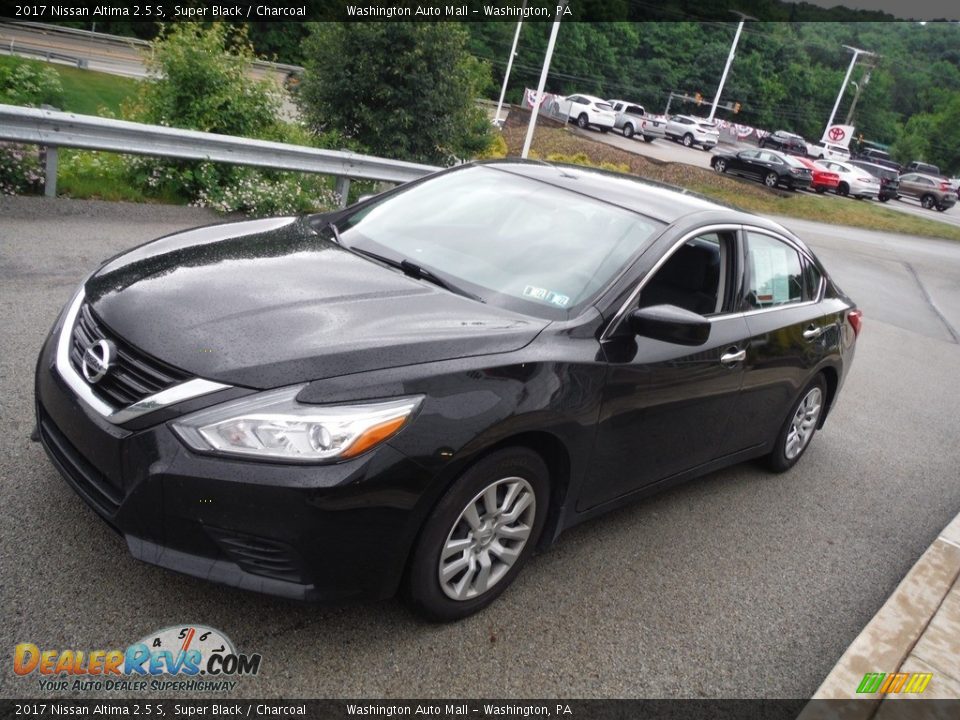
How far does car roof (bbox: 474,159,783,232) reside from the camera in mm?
4137

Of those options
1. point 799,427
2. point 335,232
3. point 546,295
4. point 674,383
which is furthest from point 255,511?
point 799,427

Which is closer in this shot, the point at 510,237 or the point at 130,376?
the point at 130,376

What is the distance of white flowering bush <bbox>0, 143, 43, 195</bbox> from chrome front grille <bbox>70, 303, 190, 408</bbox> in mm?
6175

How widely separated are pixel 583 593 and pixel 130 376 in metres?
2.08

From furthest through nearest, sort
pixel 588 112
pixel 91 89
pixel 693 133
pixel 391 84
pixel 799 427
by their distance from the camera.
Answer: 1. pixel 693 133
2. pixel 588 112
3. pixel 91 89
4. pixel 391 84
5. pixel 799 427

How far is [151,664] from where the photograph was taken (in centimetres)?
271

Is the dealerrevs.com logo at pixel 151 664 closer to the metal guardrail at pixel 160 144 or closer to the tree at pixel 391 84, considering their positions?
the metal guardrail at pixel 160 144

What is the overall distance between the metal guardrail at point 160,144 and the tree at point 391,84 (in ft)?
9.23

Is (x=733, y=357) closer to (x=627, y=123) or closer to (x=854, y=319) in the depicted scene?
(x=854, y=319)

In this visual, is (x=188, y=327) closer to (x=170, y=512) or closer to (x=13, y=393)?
(x=170, y=512)

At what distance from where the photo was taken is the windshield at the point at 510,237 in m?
3.62

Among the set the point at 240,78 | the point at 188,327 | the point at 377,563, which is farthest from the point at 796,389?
the point at 240,78

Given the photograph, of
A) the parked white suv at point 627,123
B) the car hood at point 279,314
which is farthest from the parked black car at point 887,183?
the car hood at point 279,314

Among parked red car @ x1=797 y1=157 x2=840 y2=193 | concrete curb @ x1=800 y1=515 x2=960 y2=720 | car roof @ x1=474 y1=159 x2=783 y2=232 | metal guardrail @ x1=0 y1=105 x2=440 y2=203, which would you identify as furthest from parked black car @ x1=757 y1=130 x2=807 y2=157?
concrete curb @ x1=800 y1=515 x2=960 y2=720
